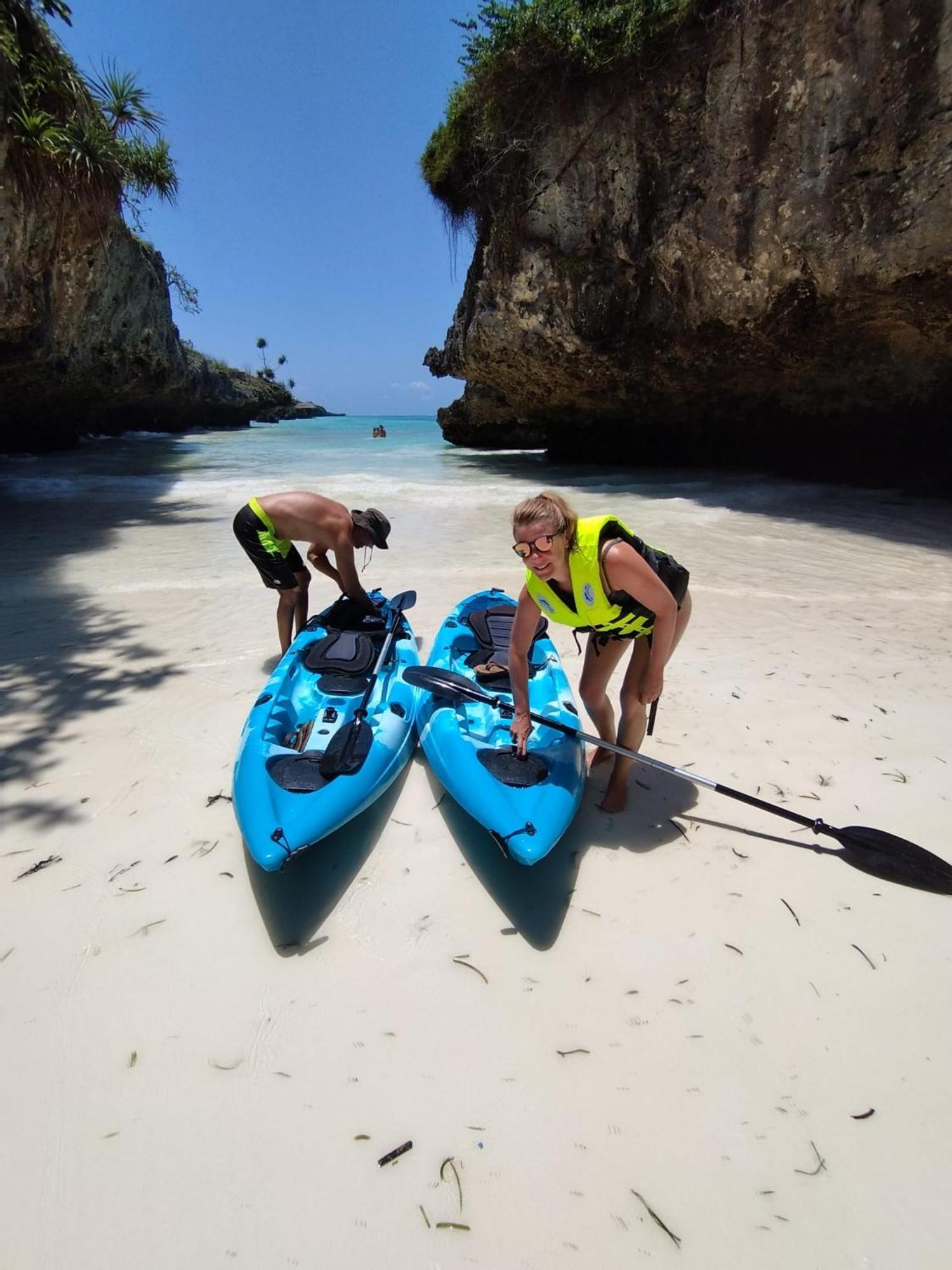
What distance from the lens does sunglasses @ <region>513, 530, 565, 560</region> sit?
2328 mm

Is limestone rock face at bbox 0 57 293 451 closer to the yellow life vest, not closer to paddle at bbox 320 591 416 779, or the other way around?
paddle at bbox 320 591 416 779

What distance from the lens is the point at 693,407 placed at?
47.5 feet

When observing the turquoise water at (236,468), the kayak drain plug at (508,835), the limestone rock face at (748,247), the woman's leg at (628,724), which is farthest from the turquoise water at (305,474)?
the kayak drain plug at (508,835)

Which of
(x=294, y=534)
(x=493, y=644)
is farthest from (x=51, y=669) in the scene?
(x=493, y=644)

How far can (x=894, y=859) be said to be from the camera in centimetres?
255

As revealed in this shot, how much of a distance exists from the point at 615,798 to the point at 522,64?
1297 centimetres

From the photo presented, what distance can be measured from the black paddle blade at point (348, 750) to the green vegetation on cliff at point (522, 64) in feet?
39.0

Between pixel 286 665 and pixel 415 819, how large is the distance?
1.33 metres

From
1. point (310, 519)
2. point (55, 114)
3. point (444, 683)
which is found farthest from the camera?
point (55, 114)

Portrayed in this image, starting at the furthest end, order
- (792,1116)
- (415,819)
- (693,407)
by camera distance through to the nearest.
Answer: (693,407)
(415,819)
(792,1116)

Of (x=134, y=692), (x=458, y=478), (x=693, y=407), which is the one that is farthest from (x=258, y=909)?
(x=693, y=407)

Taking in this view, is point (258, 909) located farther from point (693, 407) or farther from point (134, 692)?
point (693, 407)

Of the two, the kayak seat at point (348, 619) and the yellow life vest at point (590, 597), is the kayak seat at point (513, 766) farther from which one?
the kayak seat at point (348, 619)

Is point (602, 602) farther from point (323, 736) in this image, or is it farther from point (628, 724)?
point (323, 736)
